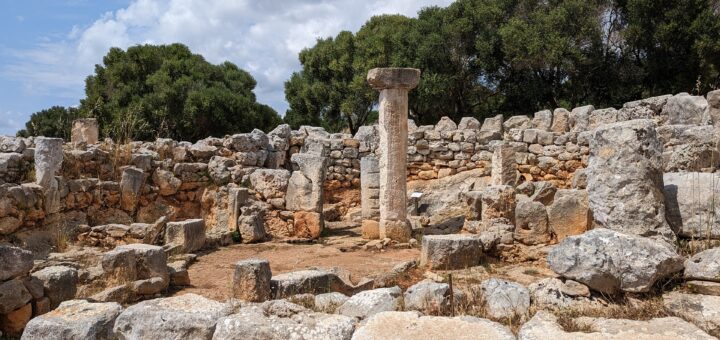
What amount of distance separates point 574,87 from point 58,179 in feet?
55.8

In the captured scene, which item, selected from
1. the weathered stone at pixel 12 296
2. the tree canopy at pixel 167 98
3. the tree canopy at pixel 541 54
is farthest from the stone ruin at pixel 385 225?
the tree canopy at pixel 167 98

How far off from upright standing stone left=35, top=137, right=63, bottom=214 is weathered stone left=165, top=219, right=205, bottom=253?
199 centimetres

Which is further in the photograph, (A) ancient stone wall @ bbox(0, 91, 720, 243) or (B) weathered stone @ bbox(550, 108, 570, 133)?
(B) weathered stone @ bbox(550, 108, 570, 133)

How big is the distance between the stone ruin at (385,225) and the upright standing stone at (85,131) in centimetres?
3

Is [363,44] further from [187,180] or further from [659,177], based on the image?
[659,177]

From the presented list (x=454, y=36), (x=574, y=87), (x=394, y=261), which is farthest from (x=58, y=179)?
(x=574, y=87)

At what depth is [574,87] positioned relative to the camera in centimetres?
2005

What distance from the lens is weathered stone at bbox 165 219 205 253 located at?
874cm

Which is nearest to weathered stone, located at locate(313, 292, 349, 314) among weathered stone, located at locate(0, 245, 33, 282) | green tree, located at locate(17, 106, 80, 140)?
weathered stone, located at locate(0, 245, 33, 282)

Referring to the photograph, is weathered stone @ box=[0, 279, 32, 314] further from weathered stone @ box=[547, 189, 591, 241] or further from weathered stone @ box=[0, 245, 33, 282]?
weathered stone @ box=[547, 189, 591, 241]

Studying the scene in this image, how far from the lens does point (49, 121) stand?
2614 centimetres

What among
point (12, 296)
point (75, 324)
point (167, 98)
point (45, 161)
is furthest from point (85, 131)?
point (167, 98)

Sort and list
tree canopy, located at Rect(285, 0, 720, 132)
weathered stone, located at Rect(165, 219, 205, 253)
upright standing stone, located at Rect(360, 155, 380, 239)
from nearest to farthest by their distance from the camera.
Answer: weathered stone, located at Rect(165, 219, 205, 253) → upright standing stone, located at Rect(360, 155, 380, 239) → tree canopy, located at Rect(285, 0, 720, 132)

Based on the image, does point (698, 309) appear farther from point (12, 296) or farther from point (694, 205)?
point (12, 296)
